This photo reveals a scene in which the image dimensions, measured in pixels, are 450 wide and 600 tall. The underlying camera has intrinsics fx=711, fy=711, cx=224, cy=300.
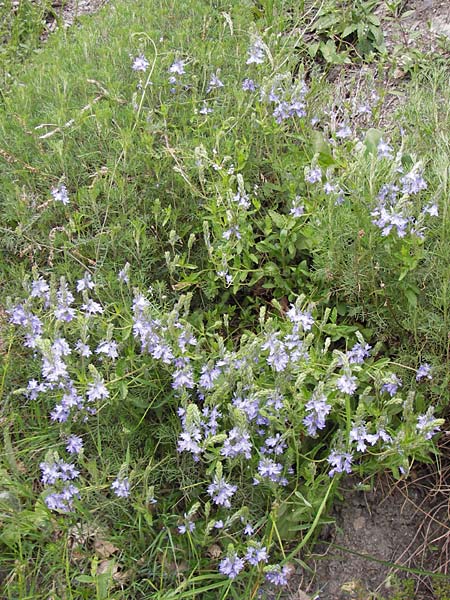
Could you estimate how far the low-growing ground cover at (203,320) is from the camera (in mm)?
2574

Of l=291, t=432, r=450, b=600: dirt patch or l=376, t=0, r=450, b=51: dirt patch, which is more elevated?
l=376, t=0, r=450, b=51: dirt patch

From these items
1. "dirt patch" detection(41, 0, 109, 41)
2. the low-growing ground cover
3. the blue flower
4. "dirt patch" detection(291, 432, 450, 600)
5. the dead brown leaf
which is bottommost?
"dirt patch" detection(291, 432, 450, 600)

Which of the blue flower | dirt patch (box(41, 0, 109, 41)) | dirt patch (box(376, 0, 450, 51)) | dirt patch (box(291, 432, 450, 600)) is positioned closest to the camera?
the blue flower

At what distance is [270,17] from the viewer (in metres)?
4.61

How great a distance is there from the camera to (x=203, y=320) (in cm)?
330

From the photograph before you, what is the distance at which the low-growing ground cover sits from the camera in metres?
2.57

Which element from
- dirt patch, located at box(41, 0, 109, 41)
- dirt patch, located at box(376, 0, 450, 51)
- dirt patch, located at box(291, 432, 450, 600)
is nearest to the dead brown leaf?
dirt patch, located at box(291, 432, 450, 600)

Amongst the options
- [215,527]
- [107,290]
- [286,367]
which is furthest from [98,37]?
[215,527]

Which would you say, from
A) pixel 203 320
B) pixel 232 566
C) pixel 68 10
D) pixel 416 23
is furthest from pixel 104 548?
pixel 68 10

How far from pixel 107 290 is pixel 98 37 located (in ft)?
6.39

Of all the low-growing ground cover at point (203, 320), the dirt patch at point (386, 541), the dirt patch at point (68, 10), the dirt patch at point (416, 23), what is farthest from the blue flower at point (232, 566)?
the dirt patch at point (68, 10)

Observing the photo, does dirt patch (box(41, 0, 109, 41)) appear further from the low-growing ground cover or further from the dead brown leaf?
the dead brown leaf

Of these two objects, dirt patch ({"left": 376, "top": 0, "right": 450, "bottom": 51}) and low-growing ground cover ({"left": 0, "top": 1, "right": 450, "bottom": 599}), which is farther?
dirt patch ({"left": 376, "top": 0, "right": 450, "bottom": 51})

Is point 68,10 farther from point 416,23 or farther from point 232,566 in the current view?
point 232,566
